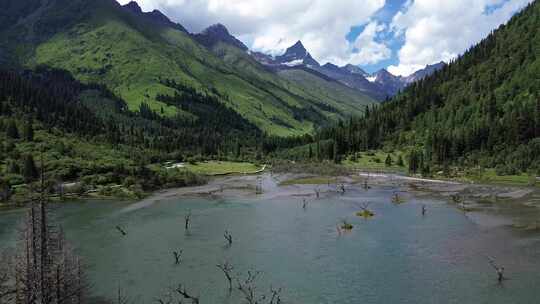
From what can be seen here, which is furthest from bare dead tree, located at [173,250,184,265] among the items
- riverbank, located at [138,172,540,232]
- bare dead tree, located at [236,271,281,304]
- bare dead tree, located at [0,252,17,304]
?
riverbank, located at [138,172,540,232]

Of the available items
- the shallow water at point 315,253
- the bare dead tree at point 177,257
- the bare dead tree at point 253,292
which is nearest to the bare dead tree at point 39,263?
the bare dead tree at point 253,292

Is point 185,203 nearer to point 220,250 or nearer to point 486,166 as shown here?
point 220,250

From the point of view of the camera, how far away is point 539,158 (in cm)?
16850

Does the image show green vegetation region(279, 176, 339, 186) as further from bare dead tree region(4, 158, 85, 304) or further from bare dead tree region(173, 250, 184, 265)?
bare dead tree region(4, 158, 85, 304)

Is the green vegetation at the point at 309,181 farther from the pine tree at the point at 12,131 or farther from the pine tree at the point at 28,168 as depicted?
the pine tree at the point at 12,131

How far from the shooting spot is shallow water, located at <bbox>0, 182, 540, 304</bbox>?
2291 inches

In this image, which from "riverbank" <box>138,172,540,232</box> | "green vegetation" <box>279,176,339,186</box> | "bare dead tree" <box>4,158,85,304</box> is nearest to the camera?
"bare dead tree" <box>4,158,85,304</box>

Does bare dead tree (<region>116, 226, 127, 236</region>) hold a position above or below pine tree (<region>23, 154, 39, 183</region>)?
below

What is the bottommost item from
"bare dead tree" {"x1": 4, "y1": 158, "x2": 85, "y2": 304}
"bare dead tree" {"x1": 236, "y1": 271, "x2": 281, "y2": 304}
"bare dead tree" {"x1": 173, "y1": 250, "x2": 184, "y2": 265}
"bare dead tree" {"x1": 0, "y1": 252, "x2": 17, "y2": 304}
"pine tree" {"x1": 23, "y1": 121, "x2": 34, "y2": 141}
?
"bare dead tree" {"x1": 236, "y1": 271, "x2": 281, "y2": 304}

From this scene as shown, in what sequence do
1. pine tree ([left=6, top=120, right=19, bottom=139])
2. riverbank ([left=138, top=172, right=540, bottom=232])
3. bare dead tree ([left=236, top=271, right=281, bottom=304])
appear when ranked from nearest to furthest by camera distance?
bare dead tree ([left=236, top=271, right=281, bottom=304])
riverbank ([left=138, top=172, right=540, bottom=232])
pine tree ([left=6, top=120, right=19, bottom=139])

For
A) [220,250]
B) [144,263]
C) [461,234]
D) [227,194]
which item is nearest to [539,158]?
[461,234]

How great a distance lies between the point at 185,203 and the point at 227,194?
69.4 ft

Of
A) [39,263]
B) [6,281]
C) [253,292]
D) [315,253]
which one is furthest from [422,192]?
[39,263]

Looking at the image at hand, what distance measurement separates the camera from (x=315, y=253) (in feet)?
246
